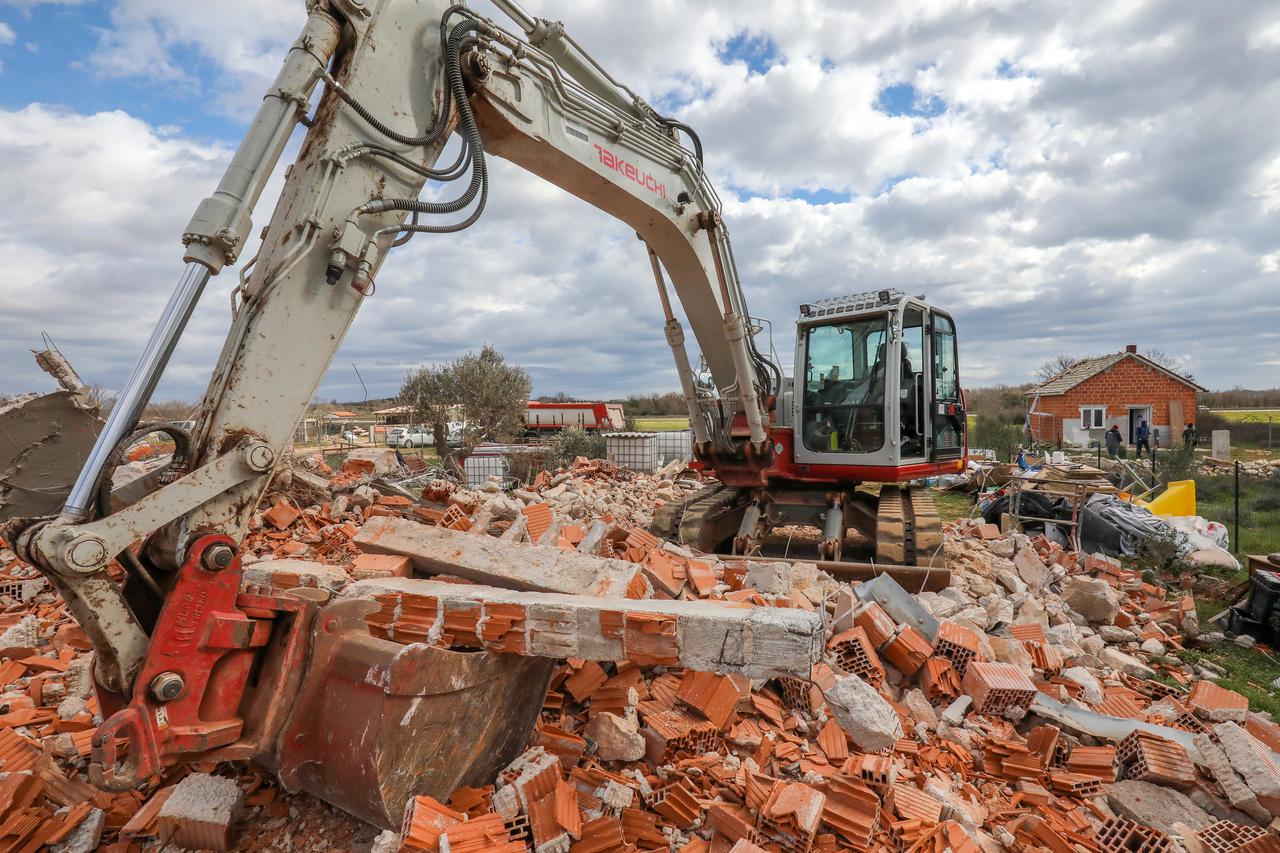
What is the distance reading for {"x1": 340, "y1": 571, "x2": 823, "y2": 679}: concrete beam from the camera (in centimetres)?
262

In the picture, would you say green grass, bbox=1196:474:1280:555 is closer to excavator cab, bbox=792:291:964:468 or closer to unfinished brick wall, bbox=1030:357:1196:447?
excavator cab, bbox=792:291:964:468

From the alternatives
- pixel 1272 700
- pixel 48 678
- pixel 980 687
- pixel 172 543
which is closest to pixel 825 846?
pixel 980 687

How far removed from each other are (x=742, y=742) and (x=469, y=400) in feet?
59.5

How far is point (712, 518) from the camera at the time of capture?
807 centimetres

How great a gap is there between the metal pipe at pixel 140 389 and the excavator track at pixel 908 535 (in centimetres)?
616

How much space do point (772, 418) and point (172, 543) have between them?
21.6ft

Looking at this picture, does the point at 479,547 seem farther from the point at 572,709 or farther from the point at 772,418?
the point at 772,418

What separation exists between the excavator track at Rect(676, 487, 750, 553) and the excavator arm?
466 centimetres

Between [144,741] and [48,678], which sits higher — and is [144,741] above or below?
above

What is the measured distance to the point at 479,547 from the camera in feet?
12.6

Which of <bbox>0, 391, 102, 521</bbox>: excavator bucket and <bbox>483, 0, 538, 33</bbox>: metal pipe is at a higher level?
<bbox>483, 0, 538, 33</bbox>: metal pipe

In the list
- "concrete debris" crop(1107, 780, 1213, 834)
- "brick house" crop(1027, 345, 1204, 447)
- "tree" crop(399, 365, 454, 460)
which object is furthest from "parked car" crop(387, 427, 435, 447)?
"brick house" crop(1027, 345, 1204, 447)

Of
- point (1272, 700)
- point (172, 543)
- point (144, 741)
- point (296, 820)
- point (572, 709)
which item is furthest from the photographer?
point (1272, 700)

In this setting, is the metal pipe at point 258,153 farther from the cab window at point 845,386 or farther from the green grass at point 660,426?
the green grass at point 660,426
